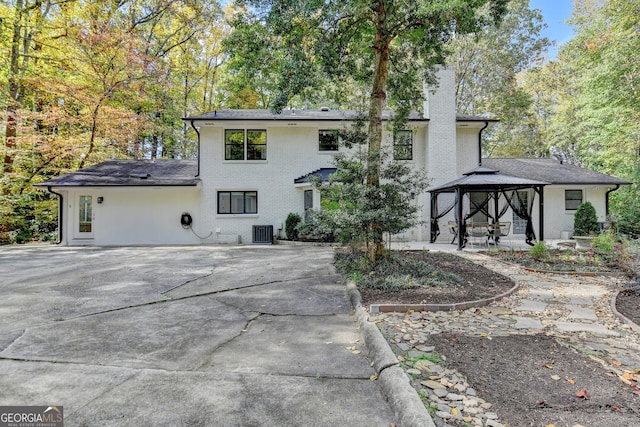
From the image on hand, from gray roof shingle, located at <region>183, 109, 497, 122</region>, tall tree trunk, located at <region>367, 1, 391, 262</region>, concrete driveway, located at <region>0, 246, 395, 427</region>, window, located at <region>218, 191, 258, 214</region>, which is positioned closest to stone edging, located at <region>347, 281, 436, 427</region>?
concrete driveway, located at <region>0, 246, 395, 427</region>

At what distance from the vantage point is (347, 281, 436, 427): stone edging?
2.08m

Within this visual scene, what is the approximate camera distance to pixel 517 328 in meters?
3.87

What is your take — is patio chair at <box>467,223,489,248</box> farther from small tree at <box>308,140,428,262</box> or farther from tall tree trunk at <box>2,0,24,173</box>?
tall tree trunk at <box>2,0,24,173</box>

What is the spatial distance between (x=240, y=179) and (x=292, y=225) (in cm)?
333

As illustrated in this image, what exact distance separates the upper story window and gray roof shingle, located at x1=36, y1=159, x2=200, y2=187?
204cm

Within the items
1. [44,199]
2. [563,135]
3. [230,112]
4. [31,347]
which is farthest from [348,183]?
[563,135]

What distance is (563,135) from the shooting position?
22.9 m

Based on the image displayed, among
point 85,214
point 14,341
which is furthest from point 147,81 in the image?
point 14,341

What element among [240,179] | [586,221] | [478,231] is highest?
[240,179]

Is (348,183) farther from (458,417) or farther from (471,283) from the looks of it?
(458,417)

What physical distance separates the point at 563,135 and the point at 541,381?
2636 centimetres

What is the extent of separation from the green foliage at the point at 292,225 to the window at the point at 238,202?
1826mm

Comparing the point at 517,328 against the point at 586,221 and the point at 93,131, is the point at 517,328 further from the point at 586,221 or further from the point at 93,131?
the point at 93,131
